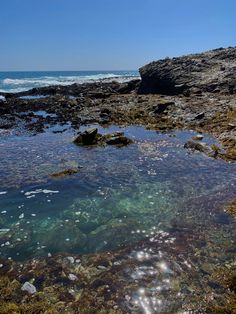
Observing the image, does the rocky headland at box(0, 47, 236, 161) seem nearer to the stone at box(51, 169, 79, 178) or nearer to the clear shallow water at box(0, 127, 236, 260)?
the clear shallow water at box(0, 127, 236, 260)

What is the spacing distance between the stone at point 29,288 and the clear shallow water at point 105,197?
1586mm

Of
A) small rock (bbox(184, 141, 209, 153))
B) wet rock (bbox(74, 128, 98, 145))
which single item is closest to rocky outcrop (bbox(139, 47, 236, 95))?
small rock (bbox(184, 141, 209, 153))

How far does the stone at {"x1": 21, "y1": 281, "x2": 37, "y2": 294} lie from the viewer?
350 inches

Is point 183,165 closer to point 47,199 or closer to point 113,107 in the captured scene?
point 47,199

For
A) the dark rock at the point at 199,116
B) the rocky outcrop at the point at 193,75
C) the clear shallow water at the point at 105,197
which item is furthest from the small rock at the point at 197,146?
the rocky outcrop at the point at 193,75

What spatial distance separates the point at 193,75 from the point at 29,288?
44.7 metres

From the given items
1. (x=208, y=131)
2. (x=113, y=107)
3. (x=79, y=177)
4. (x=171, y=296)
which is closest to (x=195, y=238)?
(x=171, y=296)

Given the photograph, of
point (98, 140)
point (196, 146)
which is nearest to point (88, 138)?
point (98, 140)

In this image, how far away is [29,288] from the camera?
29.5 ft

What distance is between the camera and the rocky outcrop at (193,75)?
43906 millimetres

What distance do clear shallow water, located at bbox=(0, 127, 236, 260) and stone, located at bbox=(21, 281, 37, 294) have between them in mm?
1586

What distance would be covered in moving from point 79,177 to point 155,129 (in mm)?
14186

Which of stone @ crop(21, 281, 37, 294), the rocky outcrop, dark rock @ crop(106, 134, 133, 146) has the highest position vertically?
the rocky outcrop

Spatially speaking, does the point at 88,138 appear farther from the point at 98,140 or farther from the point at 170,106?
the point at 170,106
